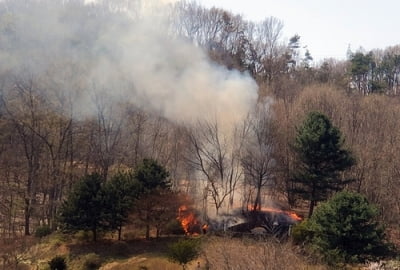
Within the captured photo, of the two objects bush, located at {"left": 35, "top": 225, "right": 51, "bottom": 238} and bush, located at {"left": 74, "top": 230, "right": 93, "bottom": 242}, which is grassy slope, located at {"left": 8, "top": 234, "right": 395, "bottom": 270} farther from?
bush, located at {"left": 35, "top": 225, "right": 51, "bottom": 238}

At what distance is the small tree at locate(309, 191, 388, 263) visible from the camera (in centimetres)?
1889

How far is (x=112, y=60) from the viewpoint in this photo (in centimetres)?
3309

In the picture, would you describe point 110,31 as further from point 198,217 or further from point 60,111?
point 198,217

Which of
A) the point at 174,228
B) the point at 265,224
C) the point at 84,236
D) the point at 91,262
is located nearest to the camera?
the point at 91,262

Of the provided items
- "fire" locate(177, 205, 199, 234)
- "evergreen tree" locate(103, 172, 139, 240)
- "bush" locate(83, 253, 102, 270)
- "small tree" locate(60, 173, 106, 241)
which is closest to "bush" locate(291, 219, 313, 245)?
"fire" locate(177, 205, 199, 234)

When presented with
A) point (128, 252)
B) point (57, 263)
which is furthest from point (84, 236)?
point (57, 263)

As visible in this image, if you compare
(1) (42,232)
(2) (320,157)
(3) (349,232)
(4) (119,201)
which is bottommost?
(1) (42,232)

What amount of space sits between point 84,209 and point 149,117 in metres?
14.8

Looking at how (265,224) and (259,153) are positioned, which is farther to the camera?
(259,153)

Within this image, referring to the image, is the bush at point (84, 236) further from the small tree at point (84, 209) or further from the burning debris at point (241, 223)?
the burning debris at point (241, 223)

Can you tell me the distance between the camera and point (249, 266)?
13.9 metres

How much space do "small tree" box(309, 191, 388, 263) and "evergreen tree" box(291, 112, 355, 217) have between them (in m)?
6.90

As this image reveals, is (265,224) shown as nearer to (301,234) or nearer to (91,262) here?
(301,234)

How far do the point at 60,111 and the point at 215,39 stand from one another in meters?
16.6
